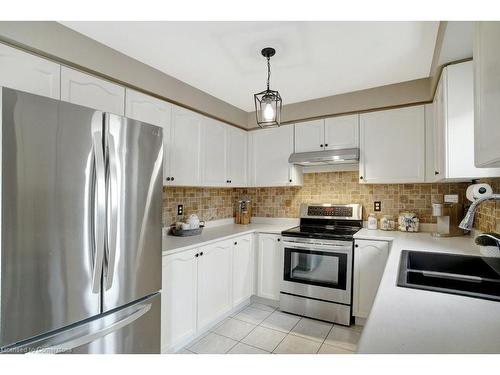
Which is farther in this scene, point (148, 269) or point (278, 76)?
point (278, 76)

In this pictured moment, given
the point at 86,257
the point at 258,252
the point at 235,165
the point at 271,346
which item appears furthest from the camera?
the point at 235,165

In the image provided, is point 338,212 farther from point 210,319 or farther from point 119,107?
point 119,107

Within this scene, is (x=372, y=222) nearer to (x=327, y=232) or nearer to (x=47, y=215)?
(x=327, y=232)

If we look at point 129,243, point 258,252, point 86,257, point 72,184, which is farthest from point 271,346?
point 72,184

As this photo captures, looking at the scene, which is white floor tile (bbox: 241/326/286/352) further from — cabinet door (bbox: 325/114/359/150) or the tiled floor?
cabinet door (bbox: 325/114/359/150)

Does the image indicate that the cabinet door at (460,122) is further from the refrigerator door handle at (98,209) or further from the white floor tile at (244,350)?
the refrigerator door handle at (98,209)

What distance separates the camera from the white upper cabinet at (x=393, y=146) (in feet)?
7.93

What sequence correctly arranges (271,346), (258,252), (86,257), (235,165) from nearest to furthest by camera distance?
(86,257) < (271,346) < (258,252) < (235,165)

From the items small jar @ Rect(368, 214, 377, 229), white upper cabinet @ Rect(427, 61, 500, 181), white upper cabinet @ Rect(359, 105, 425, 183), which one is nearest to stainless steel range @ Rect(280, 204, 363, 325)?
small jar @ Rect(368, 214, 377, 229)

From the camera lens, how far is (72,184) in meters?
1.16

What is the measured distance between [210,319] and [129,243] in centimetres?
128

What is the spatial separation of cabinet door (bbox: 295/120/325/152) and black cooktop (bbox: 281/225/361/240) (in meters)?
0.89

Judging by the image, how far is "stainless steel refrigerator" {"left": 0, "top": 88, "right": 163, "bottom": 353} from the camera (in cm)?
101
